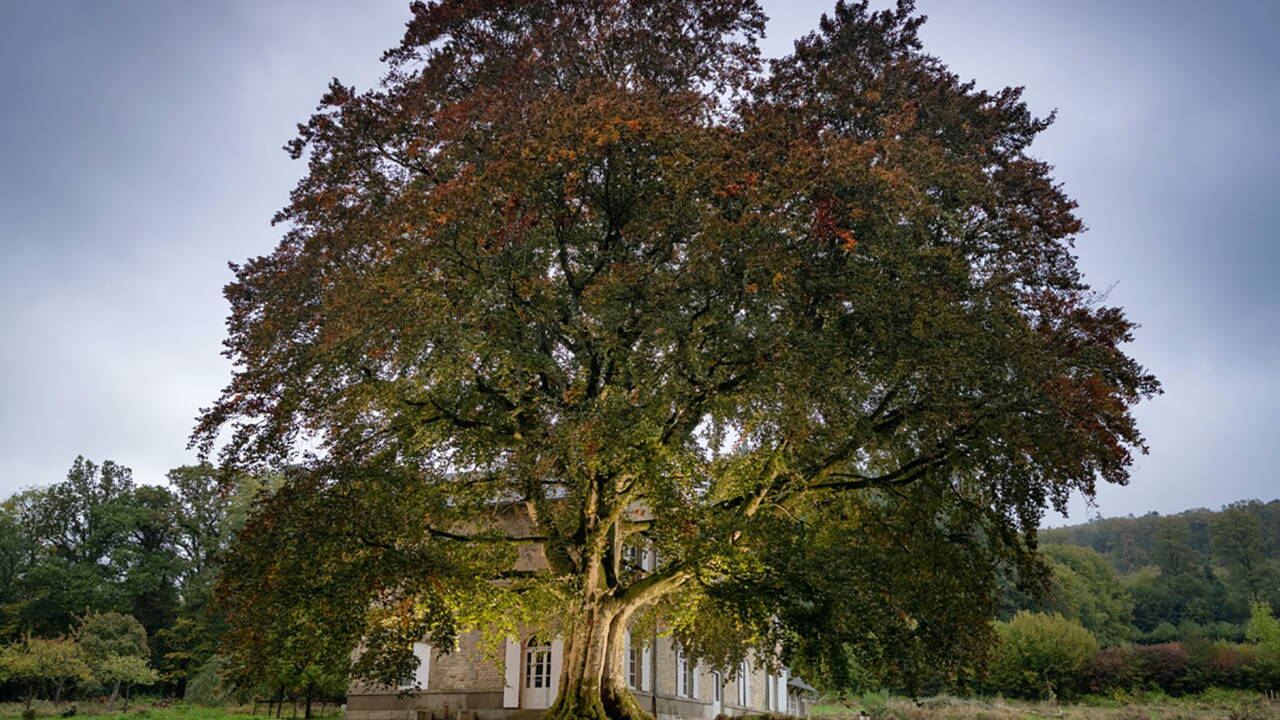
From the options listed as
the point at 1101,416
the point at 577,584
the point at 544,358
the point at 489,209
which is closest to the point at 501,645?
the point at 577,584

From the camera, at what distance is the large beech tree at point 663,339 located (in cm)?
1245

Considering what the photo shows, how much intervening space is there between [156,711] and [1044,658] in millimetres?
53961

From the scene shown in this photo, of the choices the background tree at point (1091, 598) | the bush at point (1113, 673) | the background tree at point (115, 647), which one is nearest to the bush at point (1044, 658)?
the bush at point (1113, 673)

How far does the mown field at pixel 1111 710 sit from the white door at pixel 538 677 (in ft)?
43.3

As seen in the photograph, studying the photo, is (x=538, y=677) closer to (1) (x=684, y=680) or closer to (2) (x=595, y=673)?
(1) (x=684, y=680)

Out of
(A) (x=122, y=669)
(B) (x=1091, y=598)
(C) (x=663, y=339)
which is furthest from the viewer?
(B) (x=1091, y=598)

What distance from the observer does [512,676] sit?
23.5 meters

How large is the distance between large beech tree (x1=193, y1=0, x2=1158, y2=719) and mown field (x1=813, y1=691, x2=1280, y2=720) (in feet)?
54.6

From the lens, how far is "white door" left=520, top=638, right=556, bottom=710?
76.2ft

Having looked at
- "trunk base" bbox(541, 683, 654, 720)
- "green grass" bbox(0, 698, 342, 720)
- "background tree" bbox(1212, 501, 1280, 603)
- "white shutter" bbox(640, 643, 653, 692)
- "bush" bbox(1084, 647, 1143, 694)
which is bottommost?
"bush" bbox(1084, 647, 1143, 694)

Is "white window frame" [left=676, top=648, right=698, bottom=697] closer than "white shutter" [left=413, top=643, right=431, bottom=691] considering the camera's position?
No

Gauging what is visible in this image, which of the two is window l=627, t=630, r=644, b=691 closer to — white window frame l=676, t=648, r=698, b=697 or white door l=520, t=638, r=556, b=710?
white door l=520, t=638, r=556, b=710

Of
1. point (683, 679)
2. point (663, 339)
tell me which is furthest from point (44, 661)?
point (663, 339)

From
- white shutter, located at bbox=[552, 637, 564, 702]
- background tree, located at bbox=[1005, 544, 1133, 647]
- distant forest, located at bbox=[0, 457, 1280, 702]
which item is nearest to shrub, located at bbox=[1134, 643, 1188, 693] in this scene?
distant forest, located at bbox=[0, 457, 1280, 702]
